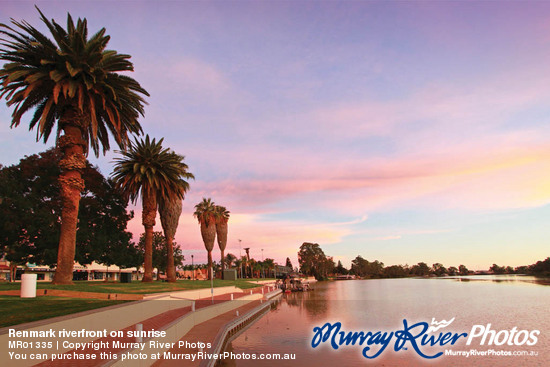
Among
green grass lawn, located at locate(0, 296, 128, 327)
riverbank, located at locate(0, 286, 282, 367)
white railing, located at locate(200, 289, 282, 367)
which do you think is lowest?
white railing, located at locate(200, 289, 282, 367)

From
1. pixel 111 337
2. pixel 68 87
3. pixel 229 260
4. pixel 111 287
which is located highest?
pixel 68 87

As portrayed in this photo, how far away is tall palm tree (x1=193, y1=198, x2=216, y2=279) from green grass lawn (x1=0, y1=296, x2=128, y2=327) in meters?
53.9

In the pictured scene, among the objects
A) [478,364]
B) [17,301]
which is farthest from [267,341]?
[17,301]

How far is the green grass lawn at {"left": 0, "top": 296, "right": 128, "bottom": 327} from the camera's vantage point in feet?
41.0

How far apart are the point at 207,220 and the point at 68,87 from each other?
52.5 m

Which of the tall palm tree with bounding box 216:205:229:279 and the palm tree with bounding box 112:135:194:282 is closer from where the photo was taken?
the palm tree with bounding box 112:135:194:282

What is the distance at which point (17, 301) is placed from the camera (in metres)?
16.1

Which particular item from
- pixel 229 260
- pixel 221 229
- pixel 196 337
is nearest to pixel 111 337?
pixel 196 337

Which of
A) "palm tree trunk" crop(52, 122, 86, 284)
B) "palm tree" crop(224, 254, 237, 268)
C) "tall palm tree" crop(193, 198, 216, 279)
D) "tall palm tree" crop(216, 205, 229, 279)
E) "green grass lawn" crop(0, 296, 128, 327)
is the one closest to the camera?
"green grass lawn" crop(0, 296, 128, 327)

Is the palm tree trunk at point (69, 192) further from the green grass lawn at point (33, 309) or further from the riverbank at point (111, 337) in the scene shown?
the riverbank at point (111, 337)

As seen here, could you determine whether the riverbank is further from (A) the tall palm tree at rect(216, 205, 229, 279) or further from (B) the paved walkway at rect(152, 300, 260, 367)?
(A) the tall palm tree at rect(216, 205, 229, 279)

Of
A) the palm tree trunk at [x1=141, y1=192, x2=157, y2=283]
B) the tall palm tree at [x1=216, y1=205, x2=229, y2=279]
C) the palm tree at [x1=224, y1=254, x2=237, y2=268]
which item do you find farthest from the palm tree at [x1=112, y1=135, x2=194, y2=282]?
the palm tree at [x1=224, y1=254, x2=237, y2=268]

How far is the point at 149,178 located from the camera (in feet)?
128

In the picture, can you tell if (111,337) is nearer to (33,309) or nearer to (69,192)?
(33,309)
